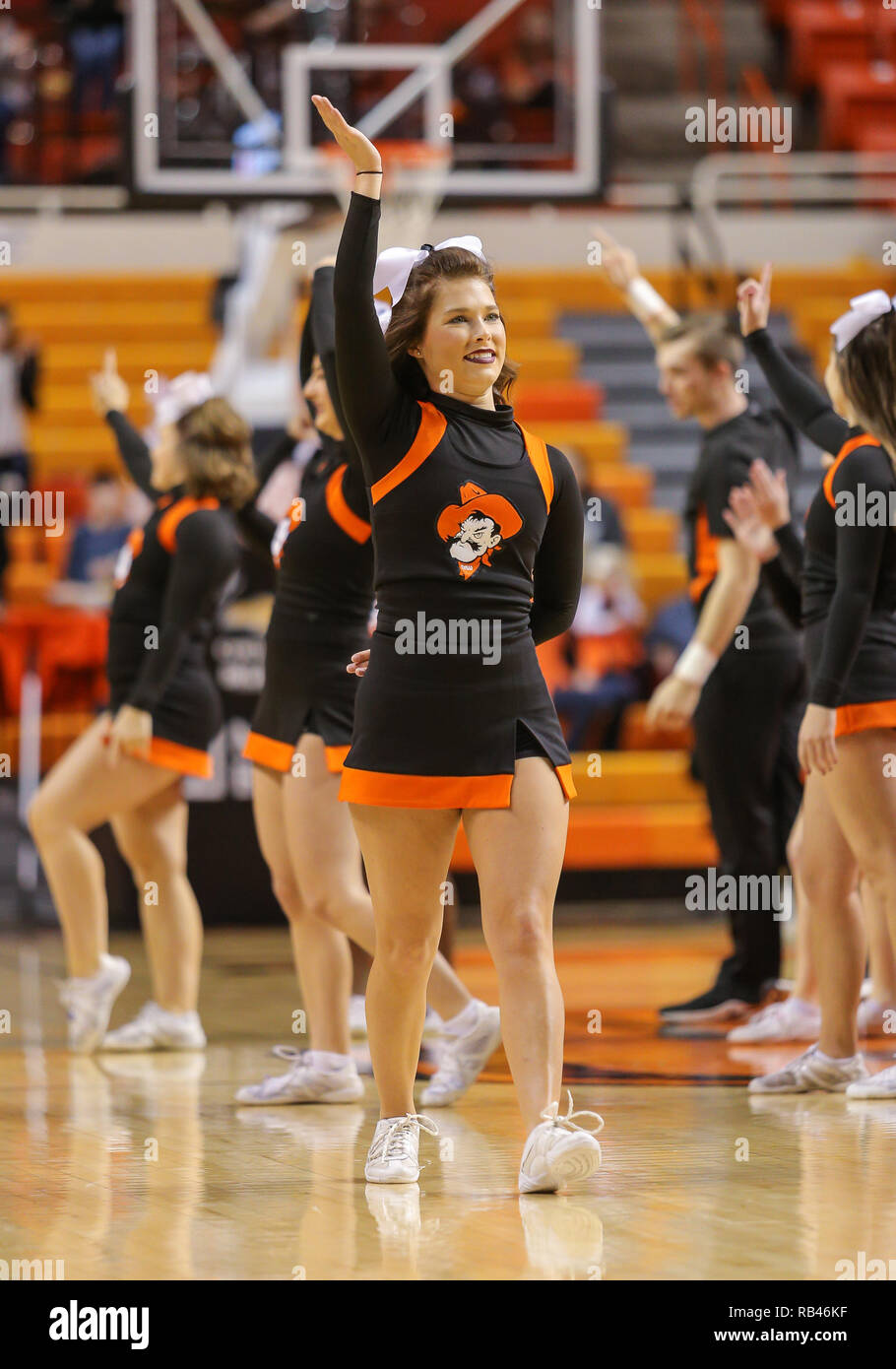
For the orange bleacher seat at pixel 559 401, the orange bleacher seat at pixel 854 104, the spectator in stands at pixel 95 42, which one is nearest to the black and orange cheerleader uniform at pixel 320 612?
the orange bleacher seat at pixel 559 401

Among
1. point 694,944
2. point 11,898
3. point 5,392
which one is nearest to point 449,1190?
point 694,944

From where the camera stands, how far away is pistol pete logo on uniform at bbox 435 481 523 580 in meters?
3.69

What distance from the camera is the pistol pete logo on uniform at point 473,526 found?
3.69 meters

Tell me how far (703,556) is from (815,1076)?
1831mm

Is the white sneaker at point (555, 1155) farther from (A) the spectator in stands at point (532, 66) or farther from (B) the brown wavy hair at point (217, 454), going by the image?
(A) the spectator in stands at point (532, 66)

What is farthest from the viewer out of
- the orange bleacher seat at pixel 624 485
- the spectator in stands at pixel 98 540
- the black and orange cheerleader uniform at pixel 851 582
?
the orange bleacher seat at pixel 624 485

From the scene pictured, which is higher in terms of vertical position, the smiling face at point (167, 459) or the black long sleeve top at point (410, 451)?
the smiling face at point (167, 459)

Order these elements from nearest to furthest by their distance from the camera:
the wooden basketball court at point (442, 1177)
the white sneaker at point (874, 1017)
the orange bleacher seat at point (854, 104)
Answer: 1. the wooden basketball court at point (442, 1177)
2. the white sneaker at point (874, 1017)
3. the orange bleacher seat at point (854, 104)

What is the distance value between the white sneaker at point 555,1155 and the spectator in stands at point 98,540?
7.67 metres

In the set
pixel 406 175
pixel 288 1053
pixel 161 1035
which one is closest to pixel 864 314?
pixel 288 1053

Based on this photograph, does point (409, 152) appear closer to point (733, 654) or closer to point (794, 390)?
point (733, 654)

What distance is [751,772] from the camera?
611 centimetres
